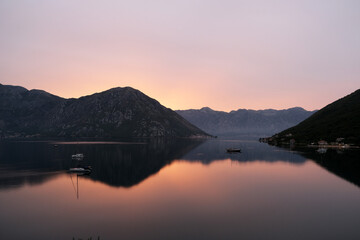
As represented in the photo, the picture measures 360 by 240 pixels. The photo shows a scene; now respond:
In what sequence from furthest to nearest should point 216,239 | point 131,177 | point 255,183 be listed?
point 131,177
point 255,183
point 216,239

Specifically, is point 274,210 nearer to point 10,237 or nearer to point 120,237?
point 120,237

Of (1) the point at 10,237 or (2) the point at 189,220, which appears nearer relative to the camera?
(1) the point at 10,237

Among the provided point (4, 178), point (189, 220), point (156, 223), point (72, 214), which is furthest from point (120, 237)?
point (4, 178)

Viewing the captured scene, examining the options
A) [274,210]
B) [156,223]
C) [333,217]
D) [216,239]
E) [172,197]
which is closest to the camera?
[216,239]

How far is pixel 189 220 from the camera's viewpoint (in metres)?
53.7

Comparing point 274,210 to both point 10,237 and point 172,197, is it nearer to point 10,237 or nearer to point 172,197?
point 172,197

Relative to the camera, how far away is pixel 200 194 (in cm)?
7900

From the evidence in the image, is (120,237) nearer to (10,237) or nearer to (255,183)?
(10,237)

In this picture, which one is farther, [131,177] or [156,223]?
[131,177]

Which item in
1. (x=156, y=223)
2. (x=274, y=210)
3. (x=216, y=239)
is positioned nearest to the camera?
(x=216, y=239)

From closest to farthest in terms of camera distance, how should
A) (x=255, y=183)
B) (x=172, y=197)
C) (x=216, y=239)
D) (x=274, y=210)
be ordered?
(x=216, y=239) < (x=274, y=210) < (x=172, y=197) < (x=255, y=183)

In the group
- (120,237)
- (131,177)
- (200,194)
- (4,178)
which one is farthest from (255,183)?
(4,178)

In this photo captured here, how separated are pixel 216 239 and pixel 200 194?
1369 inches

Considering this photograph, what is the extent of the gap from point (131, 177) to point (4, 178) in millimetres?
47929
